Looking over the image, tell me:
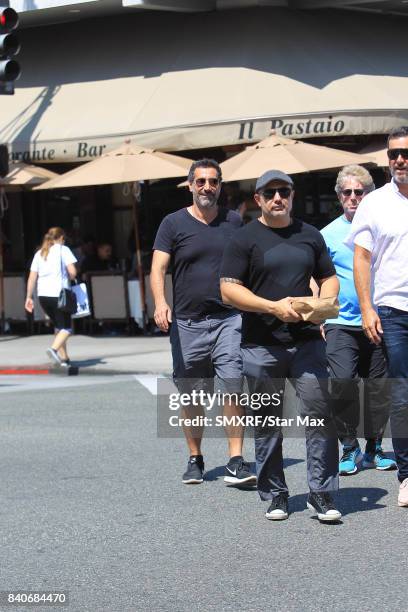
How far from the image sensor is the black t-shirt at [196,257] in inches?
310

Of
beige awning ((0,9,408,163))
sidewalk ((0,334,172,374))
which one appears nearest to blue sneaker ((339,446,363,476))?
sidewalk ((0,334,172,374))

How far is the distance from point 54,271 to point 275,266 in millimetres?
8889

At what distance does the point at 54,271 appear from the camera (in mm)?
15211

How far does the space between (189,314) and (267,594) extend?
2.86 m

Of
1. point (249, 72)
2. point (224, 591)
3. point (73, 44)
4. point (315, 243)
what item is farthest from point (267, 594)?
point (73, 44)

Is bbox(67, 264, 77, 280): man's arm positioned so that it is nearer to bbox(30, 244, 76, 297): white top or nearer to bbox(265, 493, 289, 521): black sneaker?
bbox(30, 244, 76, 297): white top

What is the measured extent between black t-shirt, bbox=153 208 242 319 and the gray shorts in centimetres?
7

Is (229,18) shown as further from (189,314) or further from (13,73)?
(189,314)

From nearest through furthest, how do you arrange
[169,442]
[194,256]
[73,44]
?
[194,256]
[169,442]
[73,44]

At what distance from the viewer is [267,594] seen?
536 cm

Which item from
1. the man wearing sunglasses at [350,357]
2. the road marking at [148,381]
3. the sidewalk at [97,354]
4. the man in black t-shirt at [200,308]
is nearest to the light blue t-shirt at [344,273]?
the man wearing sunglasses at [350,357]

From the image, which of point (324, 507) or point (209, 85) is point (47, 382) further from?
point (324, 507)

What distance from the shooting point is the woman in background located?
15.2m

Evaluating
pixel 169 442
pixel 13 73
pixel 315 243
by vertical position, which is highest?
pixel 13 73
